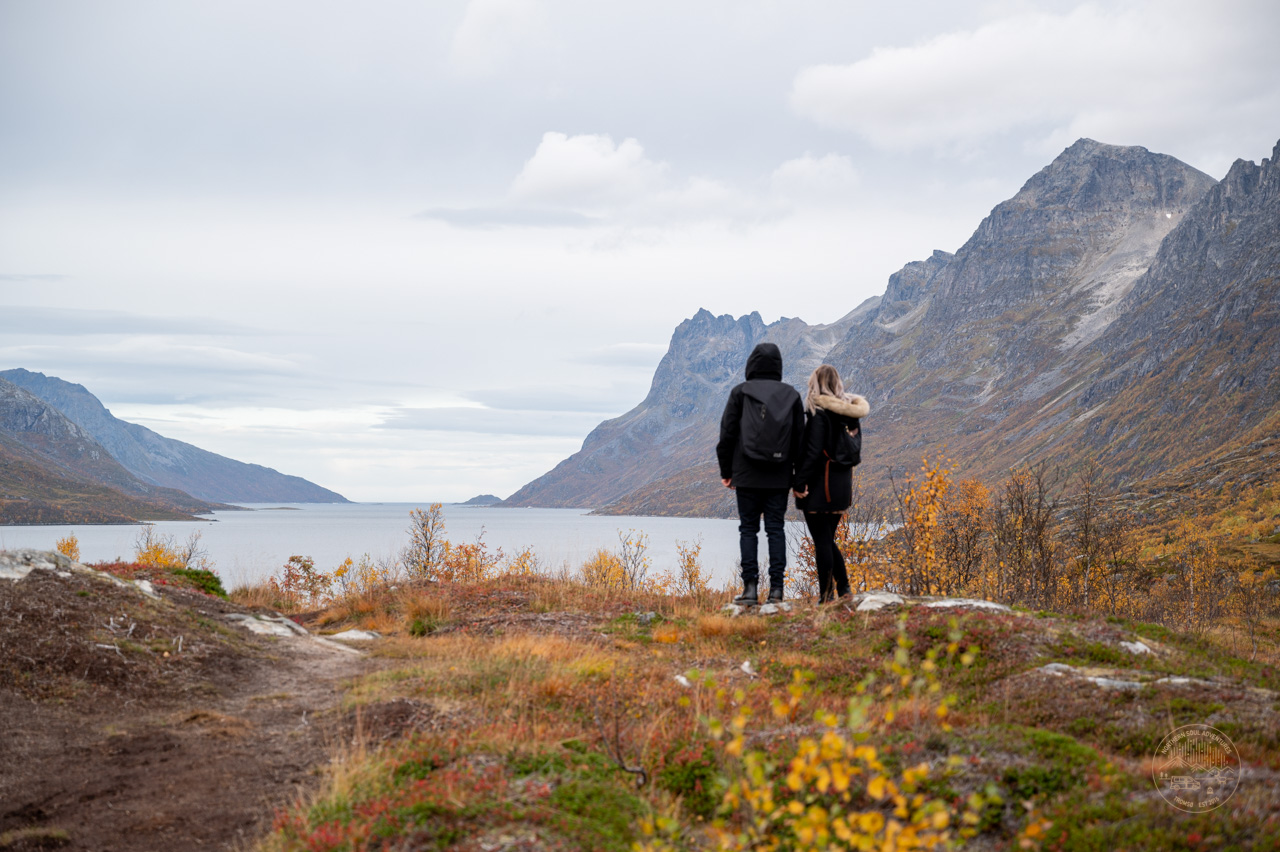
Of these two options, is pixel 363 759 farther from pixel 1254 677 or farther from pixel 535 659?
pixel 1254 677

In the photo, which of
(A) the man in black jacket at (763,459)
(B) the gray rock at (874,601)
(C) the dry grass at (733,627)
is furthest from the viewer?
(A) the man in black jacket at (763,459)

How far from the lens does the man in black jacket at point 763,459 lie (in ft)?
33.0

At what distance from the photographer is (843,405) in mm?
9930

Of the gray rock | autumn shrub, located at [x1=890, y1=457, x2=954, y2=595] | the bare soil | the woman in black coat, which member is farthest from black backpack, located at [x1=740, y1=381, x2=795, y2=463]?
autumn shrub, located at [x1=890, y1=457, x2=954, y2=595]

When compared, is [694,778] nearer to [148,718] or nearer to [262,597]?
[148,718]

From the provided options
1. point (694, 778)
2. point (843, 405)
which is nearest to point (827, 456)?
point (843, 405)

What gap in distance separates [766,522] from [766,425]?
1312 mm

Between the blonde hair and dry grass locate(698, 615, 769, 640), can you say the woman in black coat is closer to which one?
the blonde hair

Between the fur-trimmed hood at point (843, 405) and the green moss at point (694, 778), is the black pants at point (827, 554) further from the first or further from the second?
the green moss at point (694, 778)

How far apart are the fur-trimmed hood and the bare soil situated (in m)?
6.45

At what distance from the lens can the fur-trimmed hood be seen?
32.5ft

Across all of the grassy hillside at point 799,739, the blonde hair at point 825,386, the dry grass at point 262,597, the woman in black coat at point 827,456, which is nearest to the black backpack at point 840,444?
the woman in black coat at point 827,456

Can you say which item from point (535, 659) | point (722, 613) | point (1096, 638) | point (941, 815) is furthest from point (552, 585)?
point (941, 815)

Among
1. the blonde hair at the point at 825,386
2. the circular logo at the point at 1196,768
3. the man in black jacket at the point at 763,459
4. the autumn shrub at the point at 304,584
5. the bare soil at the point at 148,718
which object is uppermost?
the blonde hair at the point at 825,386
